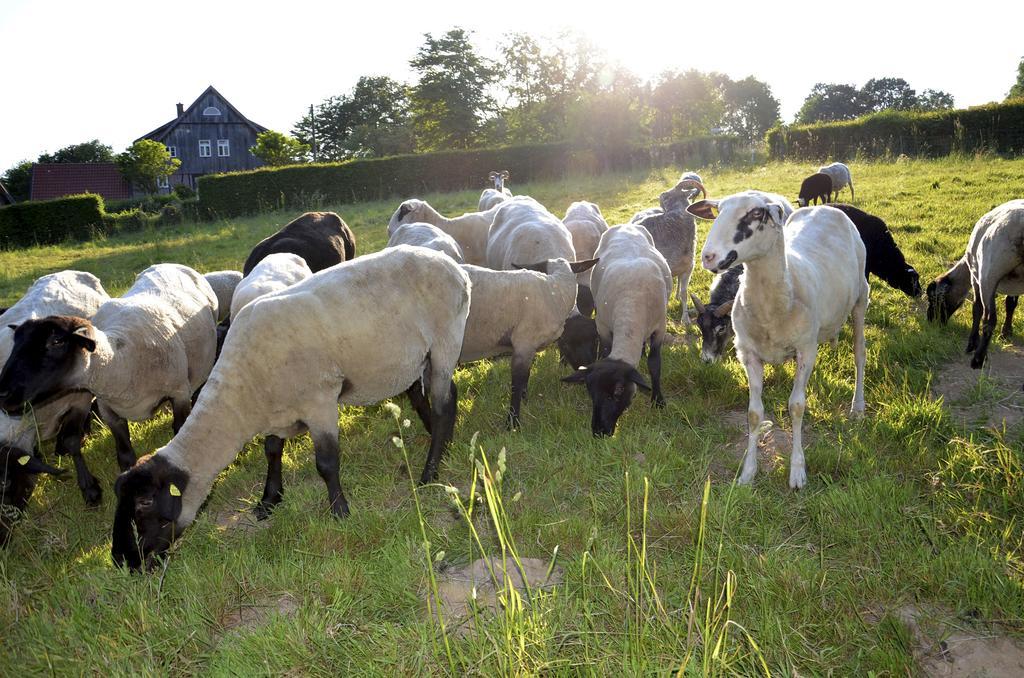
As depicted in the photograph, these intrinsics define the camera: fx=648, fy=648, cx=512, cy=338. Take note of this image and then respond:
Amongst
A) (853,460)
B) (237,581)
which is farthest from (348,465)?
(853,460)

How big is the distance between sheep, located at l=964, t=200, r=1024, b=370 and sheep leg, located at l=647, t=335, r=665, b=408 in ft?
9.47

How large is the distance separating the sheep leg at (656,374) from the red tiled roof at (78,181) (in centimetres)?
5545

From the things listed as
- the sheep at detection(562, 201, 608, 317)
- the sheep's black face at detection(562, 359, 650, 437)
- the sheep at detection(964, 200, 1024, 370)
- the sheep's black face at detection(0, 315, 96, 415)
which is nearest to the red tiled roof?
the sheep at detection(562, 201, 608, 317)

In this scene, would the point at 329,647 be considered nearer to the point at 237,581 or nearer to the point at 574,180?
the point at 237,581

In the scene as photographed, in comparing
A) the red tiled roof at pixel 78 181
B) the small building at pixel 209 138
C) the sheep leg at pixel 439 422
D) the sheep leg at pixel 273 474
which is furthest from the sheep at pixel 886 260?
the red tiled roof at pixel 78 181

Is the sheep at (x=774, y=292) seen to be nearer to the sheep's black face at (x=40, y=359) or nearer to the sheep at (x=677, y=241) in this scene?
the sheep at (x=677, y=241)

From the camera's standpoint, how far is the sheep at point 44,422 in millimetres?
4496

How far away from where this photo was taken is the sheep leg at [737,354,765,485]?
4414mm

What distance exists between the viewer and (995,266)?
607 centimetres

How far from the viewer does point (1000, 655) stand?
2.79 m

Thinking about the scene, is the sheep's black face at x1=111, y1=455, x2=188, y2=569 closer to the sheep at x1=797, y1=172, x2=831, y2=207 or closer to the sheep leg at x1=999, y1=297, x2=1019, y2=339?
the sheep leg at x1=999, y1=297, x2=1019, y2=339

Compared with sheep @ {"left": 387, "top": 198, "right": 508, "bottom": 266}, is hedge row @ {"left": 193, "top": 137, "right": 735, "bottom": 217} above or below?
above

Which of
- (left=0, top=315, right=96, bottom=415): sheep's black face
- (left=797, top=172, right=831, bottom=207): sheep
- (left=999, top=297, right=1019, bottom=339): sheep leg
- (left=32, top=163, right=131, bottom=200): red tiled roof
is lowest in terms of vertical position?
(left=999, top=297, right=1019, bottom=339): sheep leg

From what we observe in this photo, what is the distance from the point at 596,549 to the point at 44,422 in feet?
14.5
